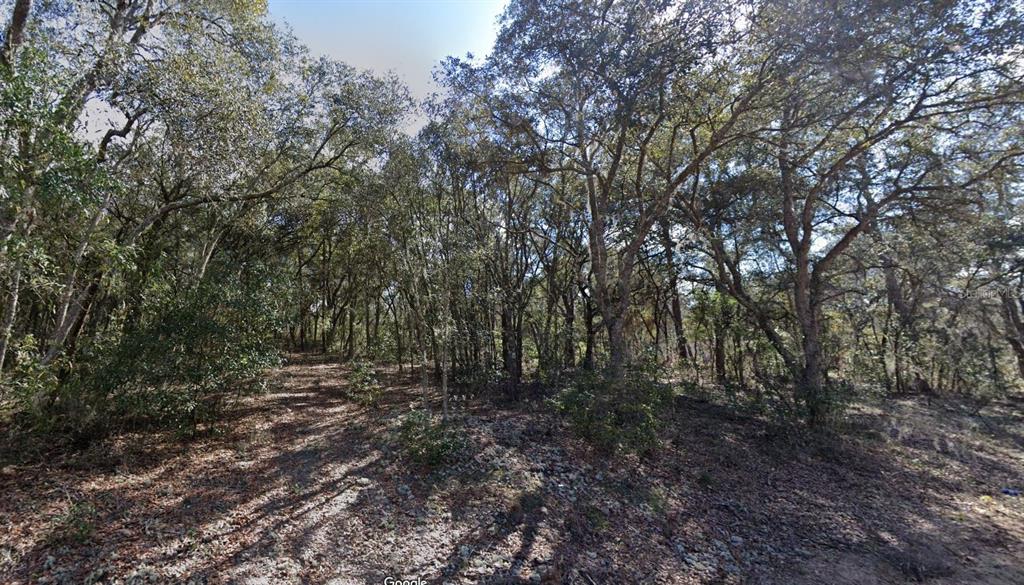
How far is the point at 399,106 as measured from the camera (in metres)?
8.23

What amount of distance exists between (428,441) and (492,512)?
152 centimetres

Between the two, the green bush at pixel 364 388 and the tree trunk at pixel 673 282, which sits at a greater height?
the tree trunk at pixel 673 282

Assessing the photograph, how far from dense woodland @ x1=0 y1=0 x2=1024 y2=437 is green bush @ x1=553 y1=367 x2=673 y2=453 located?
0.27 ft

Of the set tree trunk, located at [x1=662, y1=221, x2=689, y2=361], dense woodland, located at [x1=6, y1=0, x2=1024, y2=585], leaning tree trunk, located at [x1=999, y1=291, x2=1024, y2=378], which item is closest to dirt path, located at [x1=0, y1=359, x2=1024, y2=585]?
dense woodland, located at [x1=6, y1=0, x2=1024, y2=585]

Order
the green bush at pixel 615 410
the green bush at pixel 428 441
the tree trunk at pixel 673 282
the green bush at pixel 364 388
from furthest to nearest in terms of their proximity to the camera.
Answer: the tree trunk at pixel 673 282, the green bush at pixel 364 388, the green bush at pixel 615 410, the green bush at pixel 428 441

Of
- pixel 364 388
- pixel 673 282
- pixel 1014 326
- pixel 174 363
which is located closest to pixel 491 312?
pixel 364 388

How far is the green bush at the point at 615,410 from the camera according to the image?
6500 mm

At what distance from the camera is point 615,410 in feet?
22.6

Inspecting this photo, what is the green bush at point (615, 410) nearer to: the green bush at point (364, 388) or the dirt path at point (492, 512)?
the dirt path at point (492, 512)

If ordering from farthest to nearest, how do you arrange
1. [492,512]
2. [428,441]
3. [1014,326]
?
[1014,326], [428,441], [492,512]

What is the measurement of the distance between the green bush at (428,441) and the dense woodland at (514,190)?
1206 mm

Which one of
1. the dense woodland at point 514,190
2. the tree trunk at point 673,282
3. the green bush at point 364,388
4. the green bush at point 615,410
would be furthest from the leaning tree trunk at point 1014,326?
the green bush at point 364,388

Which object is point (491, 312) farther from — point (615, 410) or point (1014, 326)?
point (1014, 326)

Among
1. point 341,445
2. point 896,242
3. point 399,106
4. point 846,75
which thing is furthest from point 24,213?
point 896,242
